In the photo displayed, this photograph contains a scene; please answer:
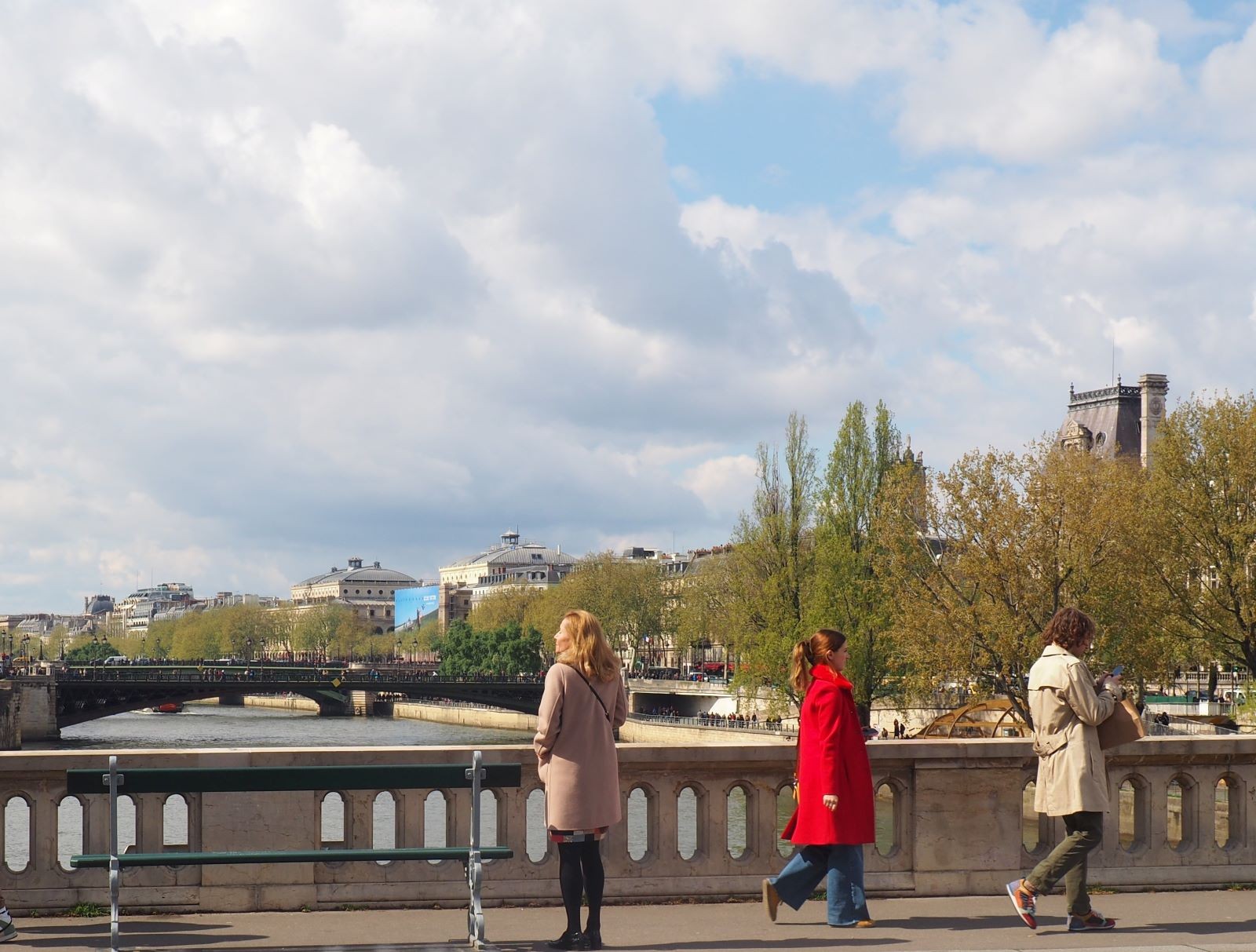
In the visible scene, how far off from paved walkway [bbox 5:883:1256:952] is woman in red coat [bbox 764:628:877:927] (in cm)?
21

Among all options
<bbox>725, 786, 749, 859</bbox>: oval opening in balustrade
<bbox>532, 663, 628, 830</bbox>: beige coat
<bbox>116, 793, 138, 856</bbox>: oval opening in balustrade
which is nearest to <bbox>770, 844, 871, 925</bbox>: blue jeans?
<bbox>532, 663, 628, 830</bbox>: beige coat

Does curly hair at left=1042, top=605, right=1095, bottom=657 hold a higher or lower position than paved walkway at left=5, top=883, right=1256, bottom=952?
higher

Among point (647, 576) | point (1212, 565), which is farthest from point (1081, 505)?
point (647, 576)

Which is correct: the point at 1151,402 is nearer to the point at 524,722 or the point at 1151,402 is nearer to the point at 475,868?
the point at 524,722

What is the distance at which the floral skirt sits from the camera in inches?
331

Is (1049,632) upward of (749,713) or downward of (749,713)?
upward

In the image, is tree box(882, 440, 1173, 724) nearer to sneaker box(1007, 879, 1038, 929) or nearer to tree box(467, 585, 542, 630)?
sneaker box(1007, 879, 1038, 929)

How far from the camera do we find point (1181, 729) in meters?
53.1

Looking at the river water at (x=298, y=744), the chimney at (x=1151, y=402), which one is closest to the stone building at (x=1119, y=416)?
the chimney at (x=1151, y=402)

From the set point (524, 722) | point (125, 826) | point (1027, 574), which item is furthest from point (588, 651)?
point (524, 722)

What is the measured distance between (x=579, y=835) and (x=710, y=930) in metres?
1.08

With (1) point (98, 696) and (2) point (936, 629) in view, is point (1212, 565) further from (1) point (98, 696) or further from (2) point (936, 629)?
(1) point (98, 696)

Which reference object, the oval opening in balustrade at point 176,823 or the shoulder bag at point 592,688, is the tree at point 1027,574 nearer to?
the oval opening in balustrade at point 176,823

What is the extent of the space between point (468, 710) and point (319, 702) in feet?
72.2
